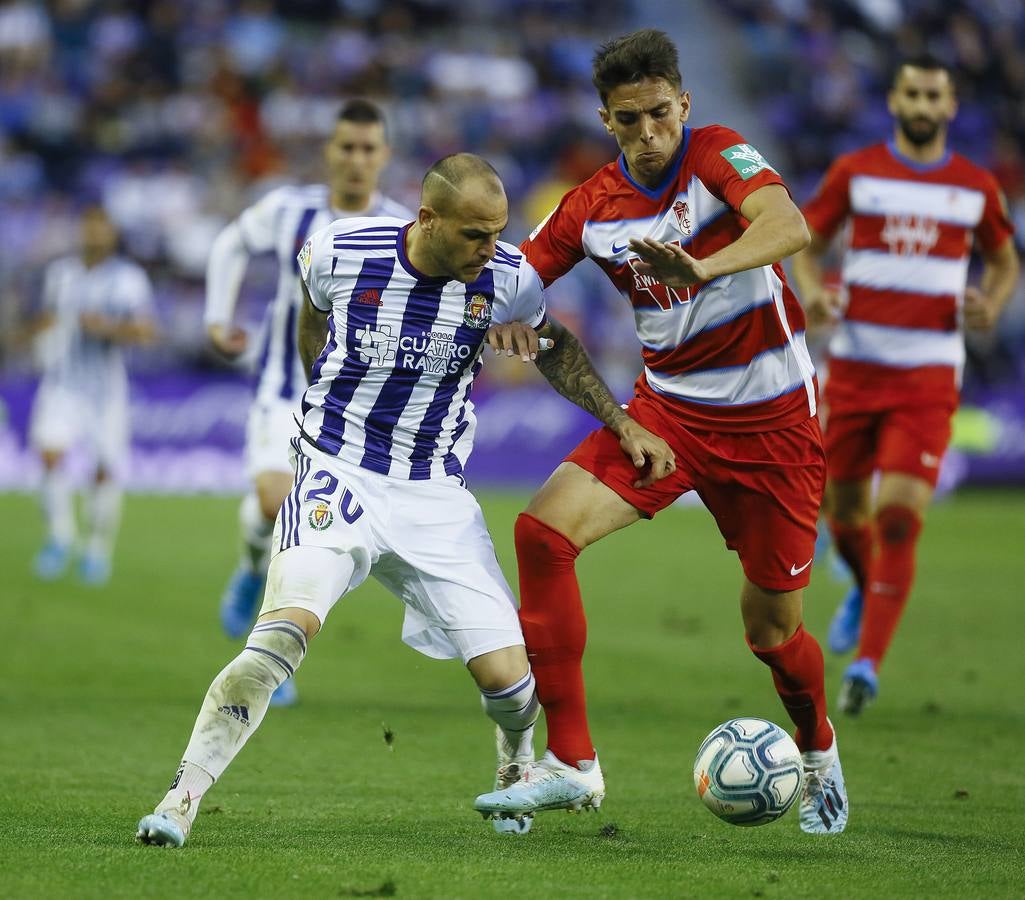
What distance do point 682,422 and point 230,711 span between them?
6.12 ft

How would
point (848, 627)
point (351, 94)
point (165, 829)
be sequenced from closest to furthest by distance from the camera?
point (165, 829) < point (848, 627) < point (351, 94)

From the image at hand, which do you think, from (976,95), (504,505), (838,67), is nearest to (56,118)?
(504,505)

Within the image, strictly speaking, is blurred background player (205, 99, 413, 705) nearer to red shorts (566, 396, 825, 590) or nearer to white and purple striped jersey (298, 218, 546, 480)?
white and purple striped jersey (298, 218, 546, 480)

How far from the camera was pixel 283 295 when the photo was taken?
8289 millimetres

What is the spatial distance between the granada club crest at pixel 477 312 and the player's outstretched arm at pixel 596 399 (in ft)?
0.91

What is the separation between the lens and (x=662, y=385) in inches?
226

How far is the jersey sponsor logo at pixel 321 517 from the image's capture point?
5160 millimetres

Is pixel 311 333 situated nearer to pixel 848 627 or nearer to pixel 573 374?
pixel 573 374

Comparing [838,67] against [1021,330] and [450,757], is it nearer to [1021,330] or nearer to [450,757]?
[1021,330]

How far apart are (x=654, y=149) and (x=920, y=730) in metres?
3.51

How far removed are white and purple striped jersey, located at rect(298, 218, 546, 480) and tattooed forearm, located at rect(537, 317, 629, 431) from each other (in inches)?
10.6

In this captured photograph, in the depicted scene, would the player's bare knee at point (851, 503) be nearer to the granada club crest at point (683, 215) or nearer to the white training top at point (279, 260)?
the white training top at point (279, 260)

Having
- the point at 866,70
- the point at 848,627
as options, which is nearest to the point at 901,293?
the point at 848,627

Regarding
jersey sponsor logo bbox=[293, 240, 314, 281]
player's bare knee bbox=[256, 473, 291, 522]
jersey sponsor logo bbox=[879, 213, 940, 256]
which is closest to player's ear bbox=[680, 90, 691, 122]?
jersey sponsor logo bbox=[293, 240, 314, 281]
